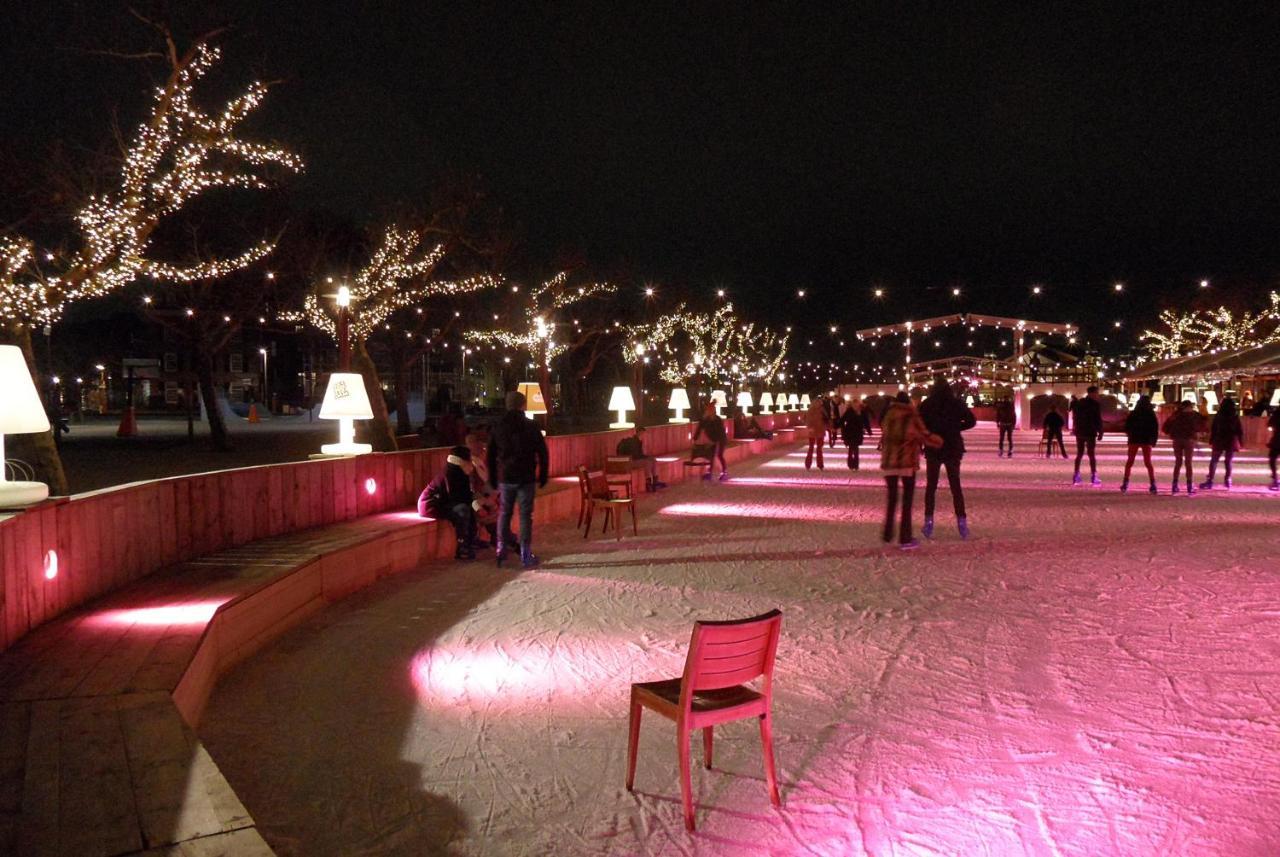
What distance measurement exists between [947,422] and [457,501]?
5309 mm

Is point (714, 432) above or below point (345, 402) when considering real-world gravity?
below

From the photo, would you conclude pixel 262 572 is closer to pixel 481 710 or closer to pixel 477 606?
pixel 477 606

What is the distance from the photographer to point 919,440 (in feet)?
32.8

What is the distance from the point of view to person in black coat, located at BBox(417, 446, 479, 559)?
953 cm

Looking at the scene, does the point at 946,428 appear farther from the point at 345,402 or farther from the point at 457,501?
the point at 345,402

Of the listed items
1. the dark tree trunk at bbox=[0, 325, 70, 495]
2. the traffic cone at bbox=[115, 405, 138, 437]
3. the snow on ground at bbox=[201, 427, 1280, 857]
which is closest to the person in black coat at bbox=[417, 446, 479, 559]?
the snow on ground at bbox=[201, 427, 1280, 857]

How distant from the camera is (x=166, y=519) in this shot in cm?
716

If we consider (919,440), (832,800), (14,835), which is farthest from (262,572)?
(919,440)

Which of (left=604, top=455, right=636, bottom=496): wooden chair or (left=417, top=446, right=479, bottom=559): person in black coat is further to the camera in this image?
(left=604, top=455, right=636, bottom=496): wooden chair

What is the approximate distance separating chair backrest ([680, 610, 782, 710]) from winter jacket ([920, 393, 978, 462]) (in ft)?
23.2

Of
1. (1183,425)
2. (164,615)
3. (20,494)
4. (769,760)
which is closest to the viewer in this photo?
(769,760)

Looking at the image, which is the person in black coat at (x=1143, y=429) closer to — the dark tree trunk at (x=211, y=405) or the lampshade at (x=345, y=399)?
the lampshade at (x=345, y=399)

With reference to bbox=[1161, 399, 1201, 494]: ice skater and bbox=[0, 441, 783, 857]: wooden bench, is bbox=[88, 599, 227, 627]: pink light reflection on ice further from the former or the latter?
bbox=[1161, 399, 1201, 494]: ice skater

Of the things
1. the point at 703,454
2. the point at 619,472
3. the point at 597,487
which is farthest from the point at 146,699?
the point at 703,454
